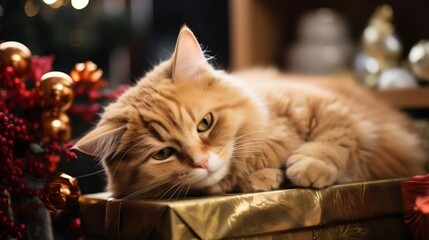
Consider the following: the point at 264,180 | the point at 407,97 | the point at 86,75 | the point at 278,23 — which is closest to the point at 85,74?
the point at 86,75

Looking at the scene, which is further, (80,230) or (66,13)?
(66,13)

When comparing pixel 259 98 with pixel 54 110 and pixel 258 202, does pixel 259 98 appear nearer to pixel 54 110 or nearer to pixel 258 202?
pixel 258 202

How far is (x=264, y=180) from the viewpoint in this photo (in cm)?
114

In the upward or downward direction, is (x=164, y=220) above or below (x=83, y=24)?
below

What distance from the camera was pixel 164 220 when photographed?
3.06ft

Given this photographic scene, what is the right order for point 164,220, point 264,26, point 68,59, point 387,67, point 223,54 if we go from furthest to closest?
point 223,54, point 264,26, point 68,59, point 387,67, point 164,220

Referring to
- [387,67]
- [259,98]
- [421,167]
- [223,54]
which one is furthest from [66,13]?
[421,167]

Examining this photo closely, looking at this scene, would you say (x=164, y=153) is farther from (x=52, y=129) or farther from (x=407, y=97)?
(x=407, y=97)

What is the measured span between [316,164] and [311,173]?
0.03 m

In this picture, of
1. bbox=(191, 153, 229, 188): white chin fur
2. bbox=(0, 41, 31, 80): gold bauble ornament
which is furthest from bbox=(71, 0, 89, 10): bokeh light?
bbox=(191, 153, 229, 188): white chin fur

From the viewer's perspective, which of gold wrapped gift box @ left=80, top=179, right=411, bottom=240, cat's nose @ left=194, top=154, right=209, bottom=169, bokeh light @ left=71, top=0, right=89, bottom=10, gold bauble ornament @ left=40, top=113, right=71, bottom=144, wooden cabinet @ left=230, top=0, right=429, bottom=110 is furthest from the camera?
wooden cabinet @ left=230, top=0, right=429, bottom=110

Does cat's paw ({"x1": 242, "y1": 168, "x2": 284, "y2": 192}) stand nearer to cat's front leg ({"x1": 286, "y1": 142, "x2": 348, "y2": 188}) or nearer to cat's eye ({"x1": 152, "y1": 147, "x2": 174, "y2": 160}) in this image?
cat's front leg ({"x1": 286, "y1": 142, "x2": 348, "y2": 188})

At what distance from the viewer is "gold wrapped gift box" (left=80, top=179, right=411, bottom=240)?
0.95m

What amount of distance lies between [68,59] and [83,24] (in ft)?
0.64
